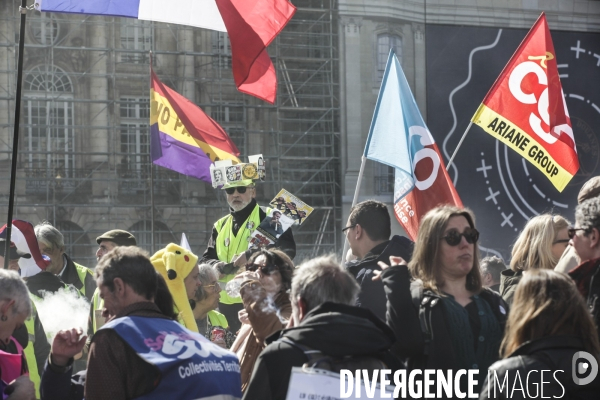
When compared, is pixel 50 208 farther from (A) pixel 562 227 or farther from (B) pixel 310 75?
(A) pixel 562 227

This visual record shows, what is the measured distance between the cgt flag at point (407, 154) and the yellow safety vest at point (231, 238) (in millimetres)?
1077

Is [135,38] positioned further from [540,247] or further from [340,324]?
[340,324]

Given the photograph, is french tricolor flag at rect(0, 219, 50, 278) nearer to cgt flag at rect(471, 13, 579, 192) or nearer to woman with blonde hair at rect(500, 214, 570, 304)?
woman with blonde hair at rect(500, 214, 570, 304)

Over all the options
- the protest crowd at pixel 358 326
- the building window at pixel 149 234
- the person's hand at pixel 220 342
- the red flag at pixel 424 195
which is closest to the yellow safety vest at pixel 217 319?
the person's hand at pixel 220 342

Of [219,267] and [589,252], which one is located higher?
[589,252]

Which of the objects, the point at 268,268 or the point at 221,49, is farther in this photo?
the point at 221,49

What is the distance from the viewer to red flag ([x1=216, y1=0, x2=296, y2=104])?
22.0 feet


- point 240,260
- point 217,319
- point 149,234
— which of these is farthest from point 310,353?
point 149,234

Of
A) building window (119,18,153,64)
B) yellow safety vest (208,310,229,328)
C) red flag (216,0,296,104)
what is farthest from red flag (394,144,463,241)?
building window (119,18,153,64)

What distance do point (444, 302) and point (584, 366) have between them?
0.71m

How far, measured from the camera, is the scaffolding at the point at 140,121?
76.7ft

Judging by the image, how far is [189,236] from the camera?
79.5ft

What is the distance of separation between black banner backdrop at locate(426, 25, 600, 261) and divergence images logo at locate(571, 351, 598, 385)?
20452 mm

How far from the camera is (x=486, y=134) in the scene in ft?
79.9
